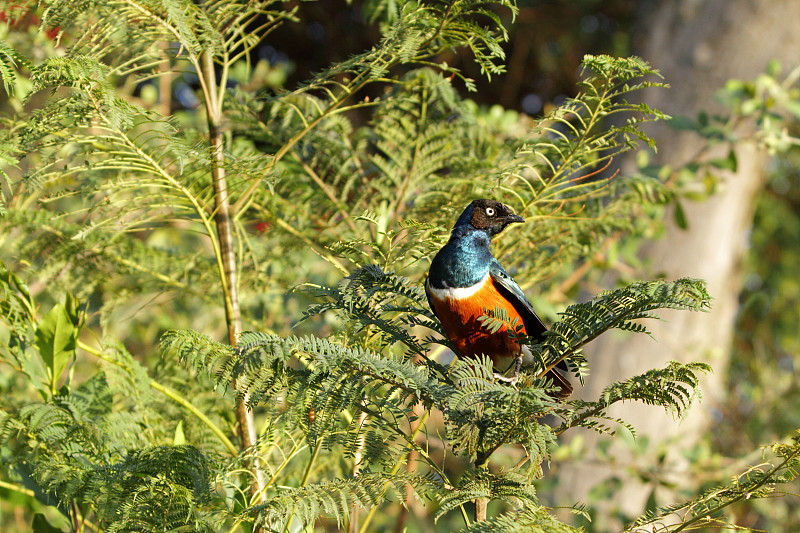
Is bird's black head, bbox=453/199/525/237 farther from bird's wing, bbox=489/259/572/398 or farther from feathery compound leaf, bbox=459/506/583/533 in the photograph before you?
feathery compound leaf, bbox=459/506/583/533

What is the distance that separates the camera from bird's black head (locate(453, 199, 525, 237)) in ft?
6.42

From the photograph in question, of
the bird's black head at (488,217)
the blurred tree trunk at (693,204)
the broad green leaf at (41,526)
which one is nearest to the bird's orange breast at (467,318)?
the bird's black head at (488,217)

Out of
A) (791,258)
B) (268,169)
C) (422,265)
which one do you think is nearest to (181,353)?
(268,169)

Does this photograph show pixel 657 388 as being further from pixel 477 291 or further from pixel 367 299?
pixel 477 291

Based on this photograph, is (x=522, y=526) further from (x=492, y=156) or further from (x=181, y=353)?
(x=492, y=156)

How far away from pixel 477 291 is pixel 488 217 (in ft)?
0.81

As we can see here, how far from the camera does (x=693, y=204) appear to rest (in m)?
4.64

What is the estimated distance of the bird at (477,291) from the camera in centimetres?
179

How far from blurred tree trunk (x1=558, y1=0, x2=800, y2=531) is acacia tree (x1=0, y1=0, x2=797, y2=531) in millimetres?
1945

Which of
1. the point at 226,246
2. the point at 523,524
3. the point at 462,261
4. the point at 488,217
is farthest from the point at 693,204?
the point at 523,524

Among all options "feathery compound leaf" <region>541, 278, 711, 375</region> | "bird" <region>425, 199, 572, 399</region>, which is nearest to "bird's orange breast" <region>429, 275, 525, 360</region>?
"bird" <region>425, 199, 572, 399</region>

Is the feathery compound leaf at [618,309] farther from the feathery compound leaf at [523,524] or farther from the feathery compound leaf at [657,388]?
the feathery compound leaf at [523,524]

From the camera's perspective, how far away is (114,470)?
4.44 ft

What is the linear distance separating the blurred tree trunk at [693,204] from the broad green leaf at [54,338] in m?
3.41
